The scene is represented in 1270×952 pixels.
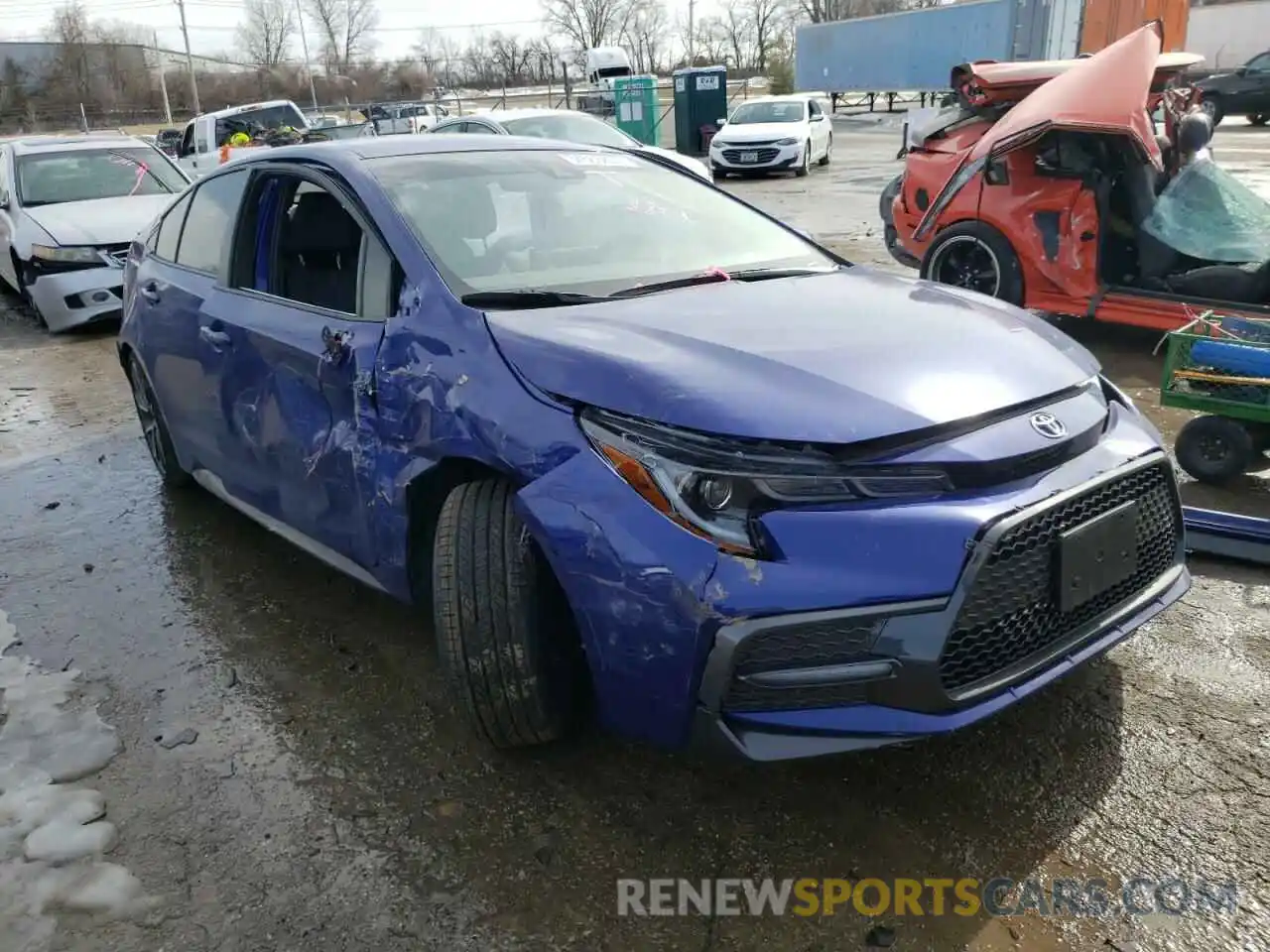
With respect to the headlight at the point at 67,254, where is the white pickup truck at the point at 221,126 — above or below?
above

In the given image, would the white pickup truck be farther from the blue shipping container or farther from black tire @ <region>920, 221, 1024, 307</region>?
the blue shipping container

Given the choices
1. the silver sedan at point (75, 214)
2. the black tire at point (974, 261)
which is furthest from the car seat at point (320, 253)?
the silver sedan at point (75, 214)

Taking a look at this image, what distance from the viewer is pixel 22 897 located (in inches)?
90.6

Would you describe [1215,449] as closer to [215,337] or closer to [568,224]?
[568,224]

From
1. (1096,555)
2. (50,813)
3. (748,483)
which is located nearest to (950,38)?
(1096,555)

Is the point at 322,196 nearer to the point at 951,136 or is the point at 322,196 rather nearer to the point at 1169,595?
the point at 1169,595

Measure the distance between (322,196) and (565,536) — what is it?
5.94 feet

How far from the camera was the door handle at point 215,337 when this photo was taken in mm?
3584

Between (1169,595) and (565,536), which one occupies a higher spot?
(565,536)

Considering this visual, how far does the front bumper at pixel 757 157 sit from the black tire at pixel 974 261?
12003mm

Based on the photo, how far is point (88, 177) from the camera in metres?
9.66

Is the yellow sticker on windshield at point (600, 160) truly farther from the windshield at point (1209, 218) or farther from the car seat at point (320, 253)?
the windshield at point (1209, 218)

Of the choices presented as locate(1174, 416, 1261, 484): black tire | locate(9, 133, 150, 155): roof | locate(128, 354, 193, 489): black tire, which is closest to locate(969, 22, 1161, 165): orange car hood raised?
locate(1174, 416, 1261, 484): black tire

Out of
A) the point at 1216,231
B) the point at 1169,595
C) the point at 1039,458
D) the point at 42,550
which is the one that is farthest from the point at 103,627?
the point at 1216,231
